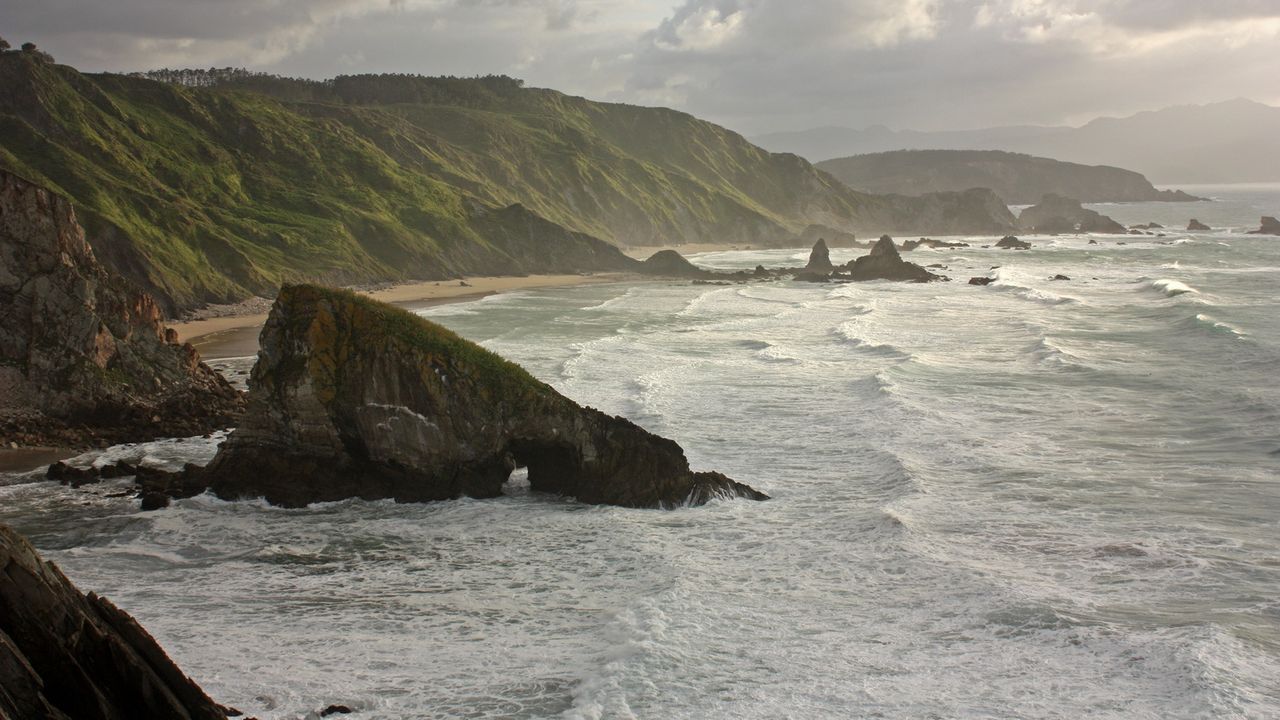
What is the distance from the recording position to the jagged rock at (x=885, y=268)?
77750 mm

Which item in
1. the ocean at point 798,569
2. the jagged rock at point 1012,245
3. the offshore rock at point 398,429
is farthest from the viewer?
the jagged rock at point 1012,245

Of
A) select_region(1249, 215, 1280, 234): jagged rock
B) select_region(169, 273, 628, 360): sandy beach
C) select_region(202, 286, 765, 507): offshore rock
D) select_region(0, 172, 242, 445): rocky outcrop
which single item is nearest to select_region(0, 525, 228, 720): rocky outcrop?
select_region(202, 286, 765, 507): offshore rock

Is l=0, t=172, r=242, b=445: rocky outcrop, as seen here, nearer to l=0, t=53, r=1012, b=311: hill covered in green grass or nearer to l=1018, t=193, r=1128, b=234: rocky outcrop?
l=0, t=53, r=1012, b=311: hill covered in green grass

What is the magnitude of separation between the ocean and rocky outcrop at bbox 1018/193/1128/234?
123564mm

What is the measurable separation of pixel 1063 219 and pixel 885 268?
296 feet

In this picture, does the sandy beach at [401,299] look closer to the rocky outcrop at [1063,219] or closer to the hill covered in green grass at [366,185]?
the hill covered in green grass at [366,185]

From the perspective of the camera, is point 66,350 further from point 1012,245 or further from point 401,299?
point 1012,245

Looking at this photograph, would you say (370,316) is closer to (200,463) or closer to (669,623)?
(200,463)

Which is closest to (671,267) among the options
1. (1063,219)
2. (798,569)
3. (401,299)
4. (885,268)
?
(885,268)

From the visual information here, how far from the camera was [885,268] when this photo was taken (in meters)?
79.6

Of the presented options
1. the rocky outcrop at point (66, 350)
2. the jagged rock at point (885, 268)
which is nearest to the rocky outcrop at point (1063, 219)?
the jagged rock at point (885, 268)

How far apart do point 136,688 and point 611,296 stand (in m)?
→ 59.5

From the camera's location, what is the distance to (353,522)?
66.0 feet

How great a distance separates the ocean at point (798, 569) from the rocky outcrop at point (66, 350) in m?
1.84
